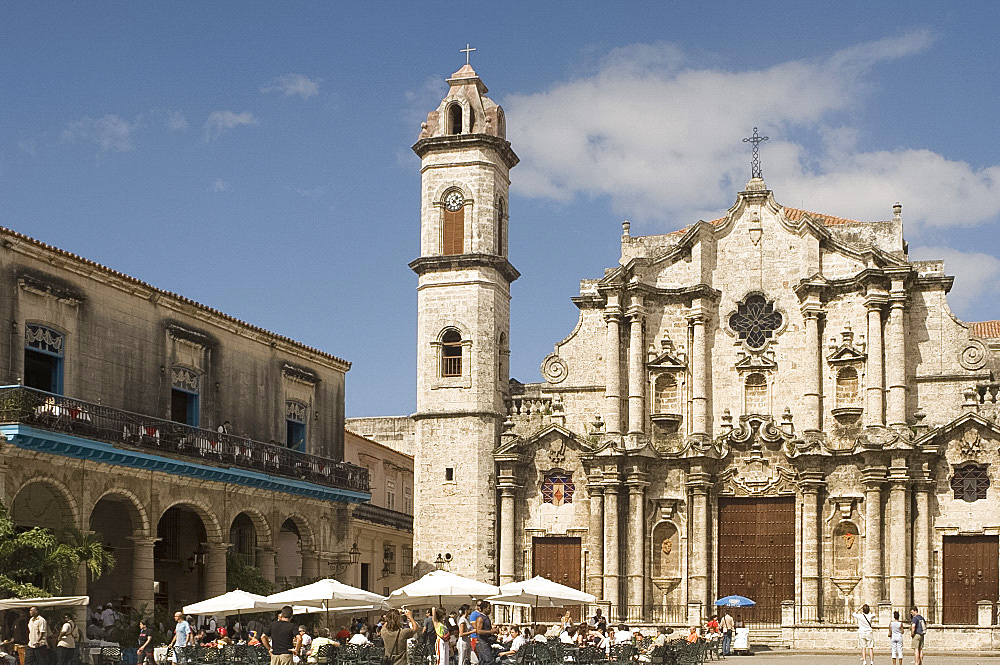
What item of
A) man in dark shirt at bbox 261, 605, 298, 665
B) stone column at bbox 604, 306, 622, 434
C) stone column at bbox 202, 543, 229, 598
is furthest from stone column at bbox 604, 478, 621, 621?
man in dark shirt at bbox 261, 605, 298, 665

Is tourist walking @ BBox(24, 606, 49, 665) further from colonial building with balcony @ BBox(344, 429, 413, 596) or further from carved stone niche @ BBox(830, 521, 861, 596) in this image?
carved stone niche @ BBox(830, 521, 861, 596)

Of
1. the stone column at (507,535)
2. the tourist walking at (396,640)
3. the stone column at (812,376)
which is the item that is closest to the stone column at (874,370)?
the stone column at (812,376)

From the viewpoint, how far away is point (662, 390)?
154 ft

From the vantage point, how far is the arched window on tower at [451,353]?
46469mm

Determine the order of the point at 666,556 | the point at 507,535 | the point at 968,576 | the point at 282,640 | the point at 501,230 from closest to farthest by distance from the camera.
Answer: the point at 282,640 → the point at 968,576 → the point at 666,556 → the point at 507,535 → the point at 501,230

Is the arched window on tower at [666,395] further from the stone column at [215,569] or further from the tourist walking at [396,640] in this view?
Answer: the tourist walking at [396,640]

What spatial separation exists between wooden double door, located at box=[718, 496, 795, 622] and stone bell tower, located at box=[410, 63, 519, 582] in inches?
291

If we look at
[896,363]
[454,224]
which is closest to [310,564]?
[454,224]

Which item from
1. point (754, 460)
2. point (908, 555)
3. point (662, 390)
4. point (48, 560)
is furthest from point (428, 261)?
point (48, 560)

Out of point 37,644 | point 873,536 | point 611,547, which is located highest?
point 873,536

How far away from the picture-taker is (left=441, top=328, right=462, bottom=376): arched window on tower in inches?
1829

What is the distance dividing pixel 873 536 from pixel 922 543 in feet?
4.63

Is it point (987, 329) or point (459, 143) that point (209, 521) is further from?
point (987, 329)

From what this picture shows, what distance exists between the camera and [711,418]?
46.6 m
